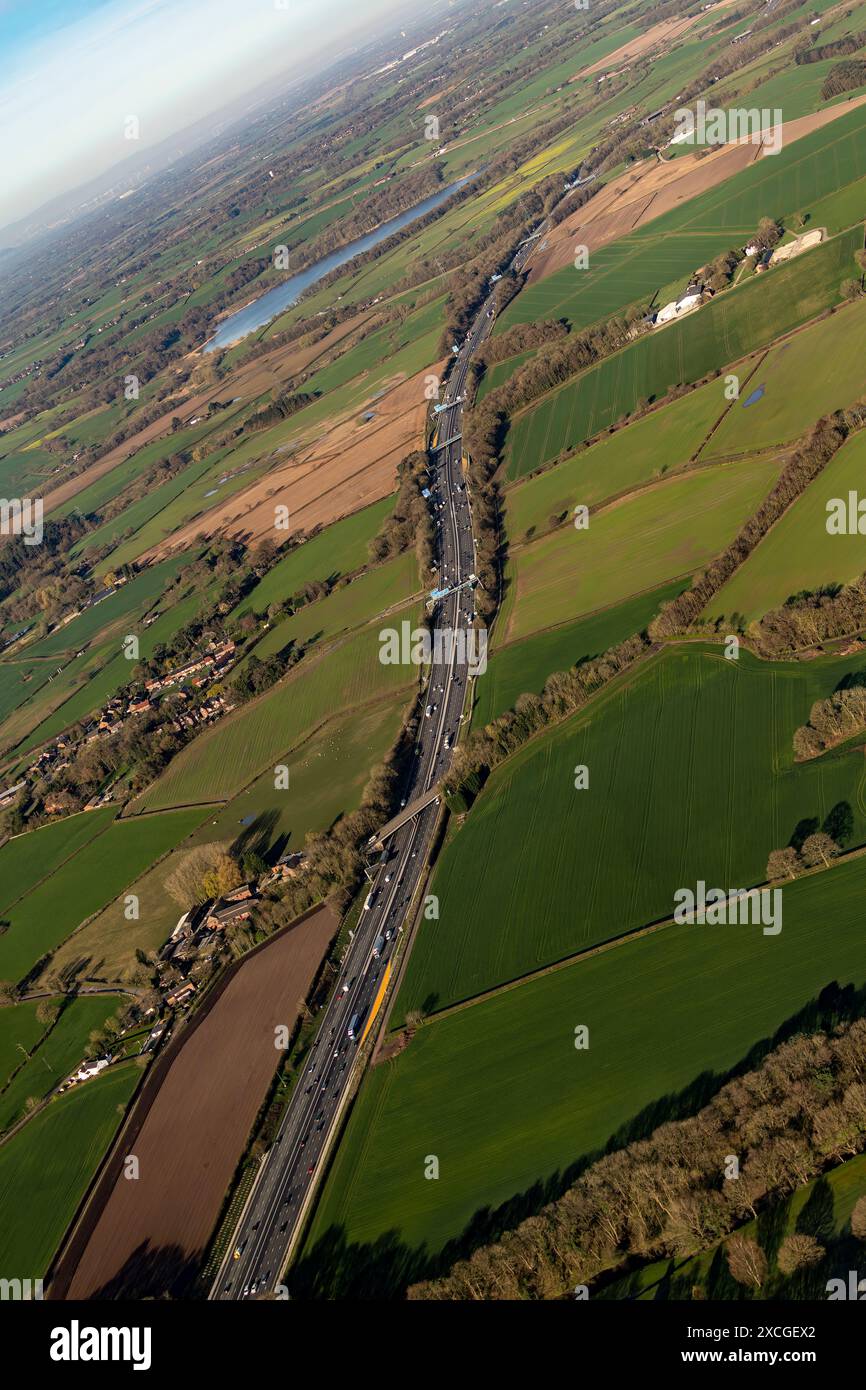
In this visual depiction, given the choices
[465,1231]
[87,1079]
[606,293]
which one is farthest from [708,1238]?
[606,293]

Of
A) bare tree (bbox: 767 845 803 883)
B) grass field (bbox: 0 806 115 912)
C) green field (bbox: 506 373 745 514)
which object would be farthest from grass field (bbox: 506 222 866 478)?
bare tree (bbox: 767 845 803 883)

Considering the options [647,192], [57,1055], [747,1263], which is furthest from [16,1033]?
[647,192]

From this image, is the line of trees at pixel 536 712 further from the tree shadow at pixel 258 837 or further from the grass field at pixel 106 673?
the grass field at pixel 106 673

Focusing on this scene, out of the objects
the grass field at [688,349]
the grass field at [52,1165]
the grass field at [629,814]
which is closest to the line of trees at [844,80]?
the grass field at [688,349]

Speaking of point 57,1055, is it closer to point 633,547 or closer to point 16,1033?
point 16,1033

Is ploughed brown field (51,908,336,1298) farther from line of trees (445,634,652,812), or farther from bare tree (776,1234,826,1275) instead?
bare tree (776,1234,826,1275)

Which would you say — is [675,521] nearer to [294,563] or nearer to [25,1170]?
[294,563]
